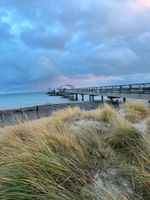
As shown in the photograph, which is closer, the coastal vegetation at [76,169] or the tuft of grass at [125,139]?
the coastal vegetation at [76,169]

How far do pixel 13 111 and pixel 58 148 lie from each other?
12742 millimetres

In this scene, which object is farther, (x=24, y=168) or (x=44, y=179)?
(x=24, y=168)

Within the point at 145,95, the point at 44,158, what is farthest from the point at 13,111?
the point at 44,158

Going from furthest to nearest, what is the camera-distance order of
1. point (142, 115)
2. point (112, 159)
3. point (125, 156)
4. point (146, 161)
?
1. point (142, 115)
2. point (125, 156)
3. point (112, 159)
4. point (146, 161)

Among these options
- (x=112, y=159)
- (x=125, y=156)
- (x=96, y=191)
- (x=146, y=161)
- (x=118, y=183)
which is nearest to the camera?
(x=96, y=191)

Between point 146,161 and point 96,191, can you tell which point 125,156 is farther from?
point 96,191

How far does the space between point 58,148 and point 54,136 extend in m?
0.40

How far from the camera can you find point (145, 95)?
2319 cm

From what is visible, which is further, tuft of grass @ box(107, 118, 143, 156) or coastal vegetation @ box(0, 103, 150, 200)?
tuft of grass @ box(107, 118, 143, 156)

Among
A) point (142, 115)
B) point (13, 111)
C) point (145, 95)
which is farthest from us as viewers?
point (145, 95)

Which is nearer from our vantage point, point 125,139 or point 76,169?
point 76,169

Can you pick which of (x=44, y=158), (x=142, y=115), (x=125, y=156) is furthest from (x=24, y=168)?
(x=142, y=115)

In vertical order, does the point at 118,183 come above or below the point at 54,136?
below

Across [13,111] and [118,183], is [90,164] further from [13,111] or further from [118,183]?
[13,111]
